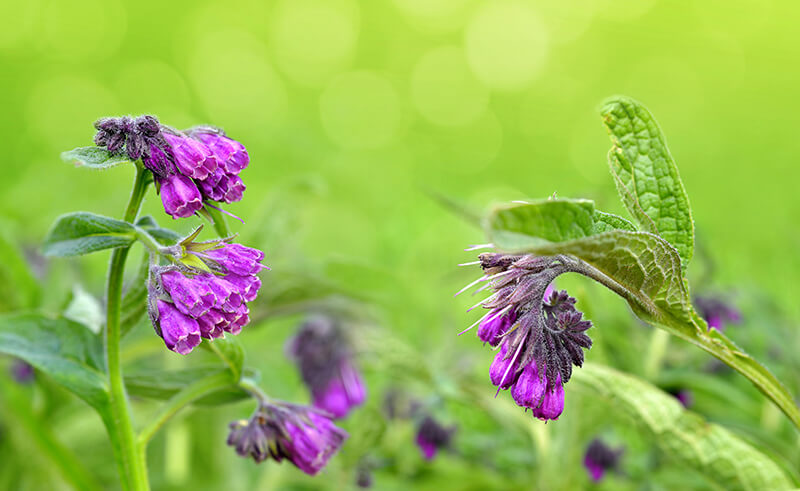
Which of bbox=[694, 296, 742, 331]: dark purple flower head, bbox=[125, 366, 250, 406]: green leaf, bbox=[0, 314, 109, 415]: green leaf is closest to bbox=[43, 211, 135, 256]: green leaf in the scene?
bbox=[0, 314, 109, 415]: green leaf

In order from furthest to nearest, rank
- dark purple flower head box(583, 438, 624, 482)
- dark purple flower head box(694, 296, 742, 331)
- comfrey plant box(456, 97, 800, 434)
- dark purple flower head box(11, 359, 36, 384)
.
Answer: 1. dark purple flower head box(11, 359, 36, 384)
2. dark purple flower head box(694, 296, 742, 331)
3. dark purple flower head box(583, 438, 624, 482)
4. comfrey plant box(456, 97, 800, 434)

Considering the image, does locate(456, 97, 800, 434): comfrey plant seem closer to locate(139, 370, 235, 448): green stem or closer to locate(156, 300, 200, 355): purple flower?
locate(156, 300, 200, 355): purple flower

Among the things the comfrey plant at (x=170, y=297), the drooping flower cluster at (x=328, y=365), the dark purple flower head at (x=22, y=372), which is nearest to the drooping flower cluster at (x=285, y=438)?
the comfrey plant at (x=170, y=297)

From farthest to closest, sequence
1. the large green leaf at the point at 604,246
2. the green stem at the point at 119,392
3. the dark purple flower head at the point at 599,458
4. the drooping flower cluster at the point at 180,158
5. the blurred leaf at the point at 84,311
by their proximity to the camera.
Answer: the dark purple flower head at the point at 599,458 → the blurred leaf at the point at 84,311 → the green stem at the point at 119,392 → the drooping flower cluster at the point at 180,158 → the large green leaf at the point at 604,246

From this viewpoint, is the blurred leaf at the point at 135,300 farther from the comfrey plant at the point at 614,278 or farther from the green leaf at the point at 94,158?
the comfrey plant at the point at 614,278

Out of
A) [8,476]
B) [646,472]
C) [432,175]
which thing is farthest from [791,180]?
[8,476]

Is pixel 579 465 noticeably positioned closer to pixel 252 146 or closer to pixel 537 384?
pixel 537 384

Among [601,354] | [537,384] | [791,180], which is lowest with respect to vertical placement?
[537,384]
